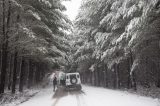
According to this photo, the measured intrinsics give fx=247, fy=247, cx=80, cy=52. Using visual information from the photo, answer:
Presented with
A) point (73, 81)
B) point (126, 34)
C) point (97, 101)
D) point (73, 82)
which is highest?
point (126, 34)

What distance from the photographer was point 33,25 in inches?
786

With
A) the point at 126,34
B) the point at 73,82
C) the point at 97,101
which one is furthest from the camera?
the point at 73,82

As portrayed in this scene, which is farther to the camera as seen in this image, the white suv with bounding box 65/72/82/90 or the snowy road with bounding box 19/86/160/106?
the white suv with bounding box 65/72/82/90

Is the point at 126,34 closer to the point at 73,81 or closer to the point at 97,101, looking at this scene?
the point at 97,101

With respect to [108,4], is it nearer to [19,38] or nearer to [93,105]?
[19,38]

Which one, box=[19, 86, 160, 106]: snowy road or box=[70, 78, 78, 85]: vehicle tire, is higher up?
box=[70, 78, 78, 85]: vehicle tire

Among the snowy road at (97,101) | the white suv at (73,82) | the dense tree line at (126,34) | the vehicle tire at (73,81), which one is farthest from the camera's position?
the vehicle tire at (73,81)

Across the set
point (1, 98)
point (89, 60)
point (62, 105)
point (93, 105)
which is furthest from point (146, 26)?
point (89, 60)

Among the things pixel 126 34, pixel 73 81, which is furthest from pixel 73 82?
pixel 126 34

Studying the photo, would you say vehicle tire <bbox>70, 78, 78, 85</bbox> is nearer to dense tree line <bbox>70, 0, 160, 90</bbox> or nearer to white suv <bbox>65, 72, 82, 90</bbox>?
white suv <bbox>65, 72, 82, 90</bbox>

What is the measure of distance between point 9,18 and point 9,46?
2181 mm

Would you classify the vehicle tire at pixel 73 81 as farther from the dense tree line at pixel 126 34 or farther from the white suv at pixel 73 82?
the dense tree line at pixel 126 34

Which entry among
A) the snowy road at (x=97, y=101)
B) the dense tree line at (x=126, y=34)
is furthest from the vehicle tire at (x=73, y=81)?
the snowy road at (x=97, y=101)

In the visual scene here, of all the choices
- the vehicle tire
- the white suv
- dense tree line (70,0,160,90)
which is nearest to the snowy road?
dense tree line (70,0,160,90)
